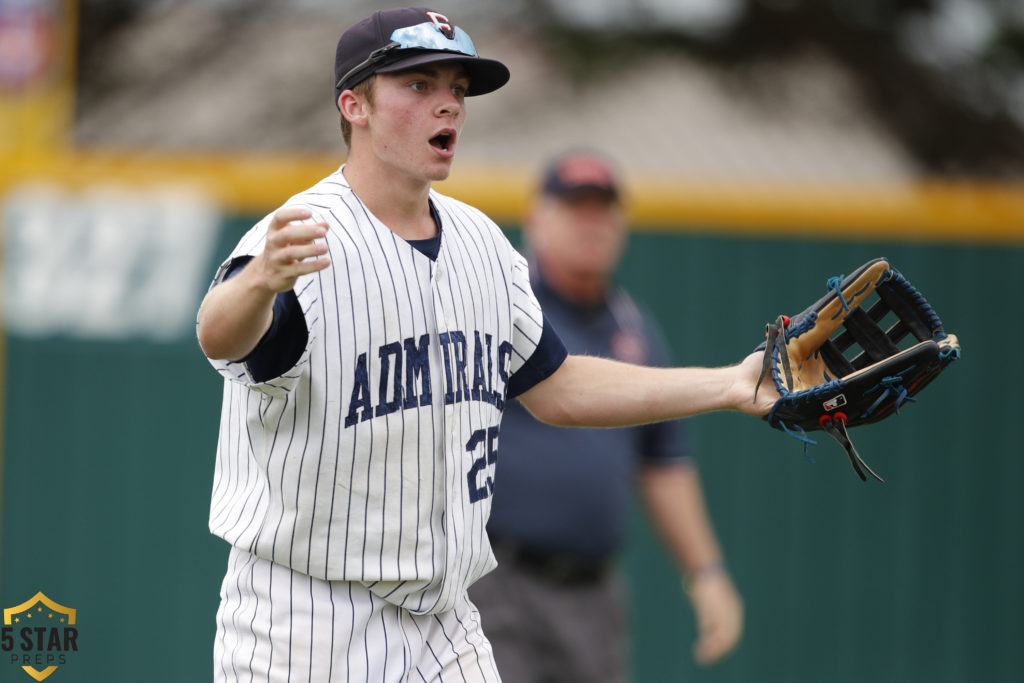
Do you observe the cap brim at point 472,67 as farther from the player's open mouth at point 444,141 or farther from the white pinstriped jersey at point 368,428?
the white pinstriped jersey at point 368,428

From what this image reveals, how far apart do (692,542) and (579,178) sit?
54.1 inches

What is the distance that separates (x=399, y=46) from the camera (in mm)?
2395

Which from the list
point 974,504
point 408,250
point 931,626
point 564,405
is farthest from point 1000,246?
point 408,250

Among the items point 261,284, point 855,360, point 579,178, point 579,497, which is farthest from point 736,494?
point 261,284

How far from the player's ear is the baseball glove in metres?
0.93

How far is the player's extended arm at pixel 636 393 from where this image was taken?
263 cm

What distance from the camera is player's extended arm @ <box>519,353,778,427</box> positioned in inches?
104

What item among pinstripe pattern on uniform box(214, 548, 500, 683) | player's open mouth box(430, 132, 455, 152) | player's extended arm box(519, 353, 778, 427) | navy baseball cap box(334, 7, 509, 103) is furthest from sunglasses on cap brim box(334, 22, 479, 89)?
pinstripe pattern on uniform box(214, 548, 500, 683)

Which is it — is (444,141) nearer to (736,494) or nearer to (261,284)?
(261,284)

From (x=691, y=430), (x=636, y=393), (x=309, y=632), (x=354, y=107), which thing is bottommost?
(x=309, y=632)

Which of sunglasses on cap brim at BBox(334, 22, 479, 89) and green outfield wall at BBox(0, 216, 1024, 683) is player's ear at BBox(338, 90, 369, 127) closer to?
sunglasses on cap brim at BBox(334, 22, 479, 89)

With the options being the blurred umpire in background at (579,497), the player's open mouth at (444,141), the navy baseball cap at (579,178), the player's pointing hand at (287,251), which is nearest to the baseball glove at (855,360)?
the player's open mouth at (444,141)

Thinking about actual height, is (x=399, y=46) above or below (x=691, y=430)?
above

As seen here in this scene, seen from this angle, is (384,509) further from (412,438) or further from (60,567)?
(60,567)
